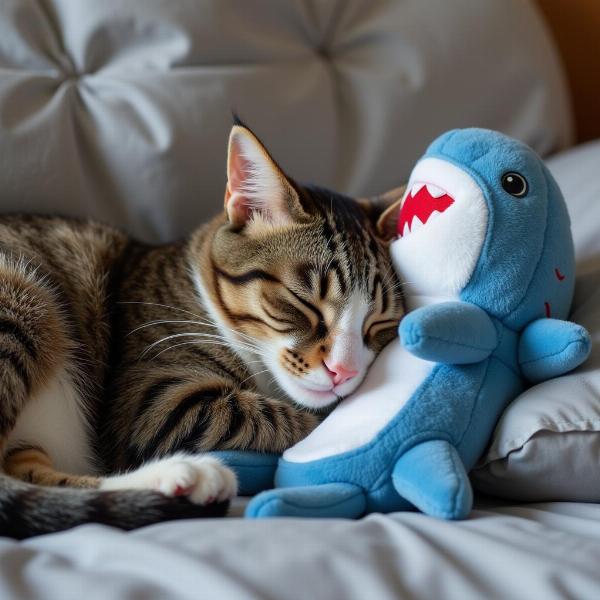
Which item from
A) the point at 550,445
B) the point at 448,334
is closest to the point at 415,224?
the point at 448,334

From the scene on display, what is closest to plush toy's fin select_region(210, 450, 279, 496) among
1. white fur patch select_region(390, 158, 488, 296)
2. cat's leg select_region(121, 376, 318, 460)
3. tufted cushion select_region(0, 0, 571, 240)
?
cat's leg select_region(121, 376, 318, 460)

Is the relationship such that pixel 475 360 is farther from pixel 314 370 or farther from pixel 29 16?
pixel 29 16

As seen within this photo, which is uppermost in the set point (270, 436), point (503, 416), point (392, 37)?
point (392, 37)

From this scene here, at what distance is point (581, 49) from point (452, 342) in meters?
1.50

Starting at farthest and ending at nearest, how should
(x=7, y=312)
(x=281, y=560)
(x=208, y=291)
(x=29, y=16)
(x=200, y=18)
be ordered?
(x=200, y=18) → (x=29, y=16) → (x=208, y=291) → (x=7, y=312) → (x=281, y=560)

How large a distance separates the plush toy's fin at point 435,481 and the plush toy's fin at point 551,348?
213mm

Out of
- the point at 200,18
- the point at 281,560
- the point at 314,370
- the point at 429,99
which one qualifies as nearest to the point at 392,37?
the point at 429,99

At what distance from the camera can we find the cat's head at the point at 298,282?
1.09 m

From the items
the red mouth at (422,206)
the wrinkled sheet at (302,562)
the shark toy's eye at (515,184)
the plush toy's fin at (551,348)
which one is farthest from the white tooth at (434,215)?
the wrinkled sheet at (302,562)

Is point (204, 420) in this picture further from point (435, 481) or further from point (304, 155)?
point (304, 155)

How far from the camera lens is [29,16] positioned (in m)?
1.40

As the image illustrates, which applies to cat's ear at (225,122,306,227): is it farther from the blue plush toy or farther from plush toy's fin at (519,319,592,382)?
plush toy's fin at (519,319,592,382)

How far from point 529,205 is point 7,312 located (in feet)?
2.57

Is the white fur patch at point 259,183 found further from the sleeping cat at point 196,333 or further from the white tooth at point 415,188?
the white tooth at point 415,188
